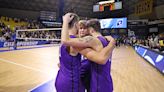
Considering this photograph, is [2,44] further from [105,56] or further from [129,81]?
[105,56]

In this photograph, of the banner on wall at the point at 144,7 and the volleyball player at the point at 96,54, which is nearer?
the volleyball player at the point at 96,54

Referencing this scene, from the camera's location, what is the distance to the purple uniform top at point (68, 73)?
221 cm

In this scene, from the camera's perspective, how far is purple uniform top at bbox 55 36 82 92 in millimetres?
A: 2215

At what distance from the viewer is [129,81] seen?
6.21m

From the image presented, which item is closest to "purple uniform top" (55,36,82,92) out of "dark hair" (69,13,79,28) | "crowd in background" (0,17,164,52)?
"dark hair" (69,13,79,28)

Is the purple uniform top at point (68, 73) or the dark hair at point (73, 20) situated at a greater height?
the dark hair at point (73, 20)

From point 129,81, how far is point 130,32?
26.5m

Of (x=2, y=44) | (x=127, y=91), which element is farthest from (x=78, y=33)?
(x=2, y=44)

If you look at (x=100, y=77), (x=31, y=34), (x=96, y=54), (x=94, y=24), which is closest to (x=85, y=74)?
(x=100, y=77)

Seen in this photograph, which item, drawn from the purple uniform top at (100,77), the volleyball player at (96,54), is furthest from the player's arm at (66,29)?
the purple uniform top at (100,77)

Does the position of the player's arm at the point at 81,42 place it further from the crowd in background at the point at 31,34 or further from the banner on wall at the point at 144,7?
the banner on wall at the point at 144,7

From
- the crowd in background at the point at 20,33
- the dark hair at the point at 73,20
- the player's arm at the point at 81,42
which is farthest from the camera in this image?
the crowd in background at the point at 20,33

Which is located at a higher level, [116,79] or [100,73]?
[100,73]

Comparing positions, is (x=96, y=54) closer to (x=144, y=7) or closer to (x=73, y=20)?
(x=73, y=20)
